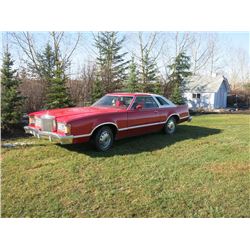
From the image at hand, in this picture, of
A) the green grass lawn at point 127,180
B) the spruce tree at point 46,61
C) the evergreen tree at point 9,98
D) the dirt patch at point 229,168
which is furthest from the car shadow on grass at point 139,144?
the spruce tree at point 46,61

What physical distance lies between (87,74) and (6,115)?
275 inches

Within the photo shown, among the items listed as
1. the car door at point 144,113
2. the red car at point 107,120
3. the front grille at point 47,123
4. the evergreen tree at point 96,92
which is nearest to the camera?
the red car at point 107,120

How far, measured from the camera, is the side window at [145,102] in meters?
6.27

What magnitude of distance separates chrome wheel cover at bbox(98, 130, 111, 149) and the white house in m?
21.2

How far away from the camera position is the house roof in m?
25.7

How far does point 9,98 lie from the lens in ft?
24.5

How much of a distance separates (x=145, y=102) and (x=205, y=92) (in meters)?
21.0

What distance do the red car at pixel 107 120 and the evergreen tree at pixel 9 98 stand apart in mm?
2111

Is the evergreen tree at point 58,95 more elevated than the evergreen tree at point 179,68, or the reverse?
the evergreen tree at point 179,68

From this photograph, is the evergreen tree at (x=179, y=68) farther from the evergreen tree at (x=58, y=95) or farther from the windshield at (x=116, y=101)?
the windshield at (x=116, y=101)

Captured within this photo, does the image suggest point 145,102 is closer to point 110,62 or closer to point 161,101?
point 161,101

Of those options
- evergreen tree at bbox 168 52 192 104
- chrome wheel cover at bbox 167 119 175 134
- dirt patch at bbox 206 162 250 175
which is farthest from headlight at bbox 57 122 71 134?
evergreen tree at bbox 168 52 192 104

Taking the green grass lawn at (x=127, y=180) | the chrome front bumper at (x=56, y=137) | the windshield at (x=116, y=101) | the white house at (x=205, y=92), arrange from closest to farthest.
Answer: the green grass lawn at (x=127, y=180), the chrome front bumper at (x=56, y=137), the windshield at (x=116, y=101), the white house at (x=205, y=92)

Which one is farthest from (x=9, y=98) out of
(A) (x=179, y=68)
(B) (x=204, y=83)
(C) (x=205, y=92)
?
(B) (x=204, y=83)
